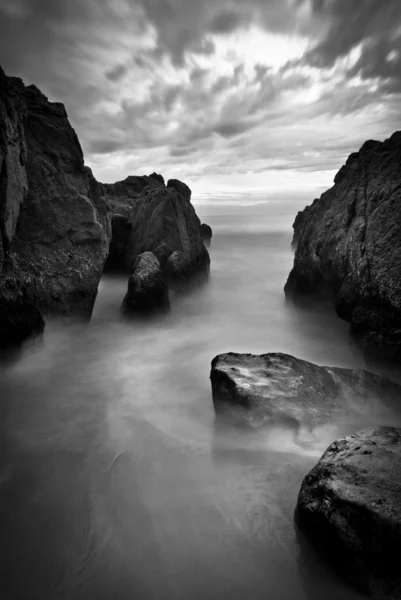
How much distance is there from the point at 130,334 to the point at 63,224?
4.57 m

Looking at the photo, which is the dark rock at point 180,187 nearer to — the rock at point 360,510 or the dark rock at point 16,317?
the dark rock at point 16,317

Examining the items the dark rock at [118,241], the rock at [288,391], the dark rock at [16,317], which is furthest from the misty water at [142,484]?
the dark rock at [118,241]

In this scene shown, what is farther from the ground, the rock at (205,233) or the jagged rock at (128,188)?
the jagged rock at (128,188)

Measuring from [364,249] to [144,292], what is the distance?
7.87 meters

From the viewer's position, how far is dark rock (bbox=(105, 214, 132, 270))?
18875 millimetres

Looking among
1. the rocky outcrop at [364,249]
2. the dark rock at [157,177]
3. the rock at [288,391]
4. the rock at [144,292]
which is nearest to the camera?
the rock at [288,391]

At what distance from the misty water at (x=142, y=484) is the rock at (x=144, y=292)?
110 inches

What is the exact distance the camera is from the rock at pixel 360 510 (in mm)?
2883

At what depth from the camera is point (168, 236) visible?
17266 millimetres

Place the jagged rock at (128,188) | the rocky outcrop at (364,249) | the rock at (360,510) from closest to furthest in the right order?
the rock at (360,510)
the rocky outcrop at (364,249)
the jagged rock at (128,188)

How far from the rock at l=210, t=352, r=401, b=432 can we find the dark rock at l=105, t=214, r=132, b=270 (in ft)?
45.8

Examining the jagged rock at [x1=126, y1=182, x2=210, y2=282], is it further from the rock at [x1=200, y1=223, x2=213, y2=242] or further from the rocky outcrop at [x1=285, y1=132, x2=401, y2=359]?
the rock at [x1=200, y1=223, x2=213, y2=242]

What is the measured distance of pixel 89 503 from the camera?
439cm

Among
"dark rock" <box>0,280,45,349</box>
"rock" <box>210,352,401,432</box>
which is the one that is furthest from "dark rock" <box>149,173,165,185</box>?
"rock" <box>210,352,401,432</box>
